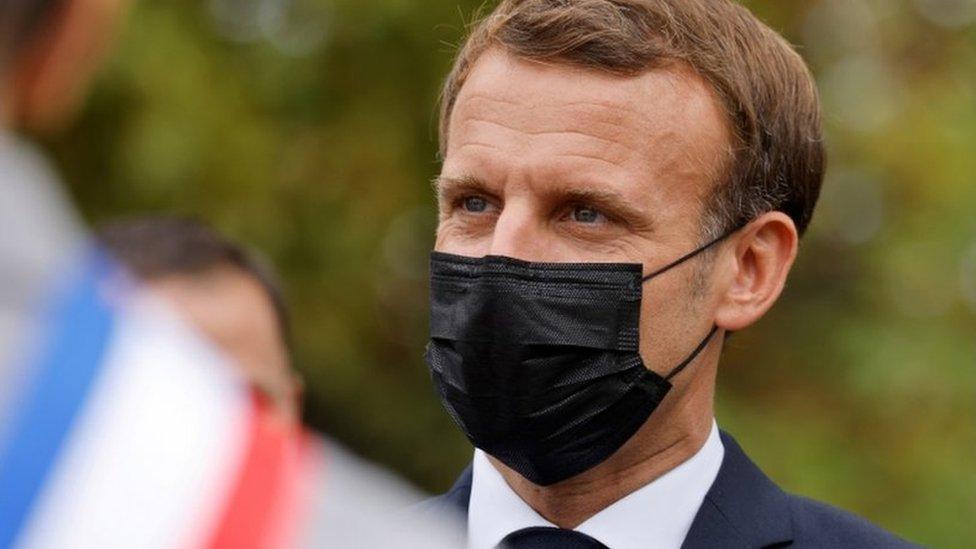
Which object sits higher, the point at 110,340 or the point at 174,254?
the point at 110,340

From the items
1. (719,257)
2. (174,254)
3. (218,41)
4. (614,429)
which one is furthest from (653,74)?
(218,41)

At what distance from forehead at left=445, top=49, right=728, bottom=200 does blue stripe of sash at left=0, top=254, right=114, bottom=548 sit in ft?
6.09

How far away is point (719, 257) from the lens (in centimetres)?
323

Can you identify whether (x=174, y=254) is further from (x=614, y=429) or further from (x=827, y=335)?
(x=827, y=335)

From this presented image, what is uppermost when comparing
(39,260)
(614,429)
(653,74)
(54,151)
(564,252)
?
(39,260)

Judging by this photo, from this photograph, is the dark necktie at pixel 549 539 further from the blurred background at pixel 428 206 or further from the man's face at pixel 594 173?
the blurred background at pixel 428 206

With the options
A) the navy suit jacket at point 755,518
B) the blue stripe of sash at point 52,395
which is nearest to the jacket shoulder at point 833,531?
the navy suit jacket at point 755,518

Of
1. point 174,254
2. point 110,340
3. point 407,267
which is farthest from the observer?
point 407,267

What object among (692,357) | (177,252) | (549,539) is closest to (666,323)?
(692,357)

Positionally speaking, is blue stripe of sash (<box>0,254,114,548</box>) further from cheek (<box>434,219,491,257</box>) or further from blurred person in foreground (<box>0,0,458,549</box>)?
cheek (<box>434,219,491,257</box>)

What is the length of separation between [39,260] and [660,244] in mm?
2089

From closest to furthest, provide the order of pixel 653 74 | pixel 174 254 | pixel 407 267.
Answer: pixel 653 74
pixel 174 254
pixel 407 267

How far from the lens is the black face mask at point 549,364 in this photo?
306cm

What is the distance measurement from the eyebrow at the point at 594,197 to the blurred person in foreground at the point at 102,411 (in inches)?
67.8
